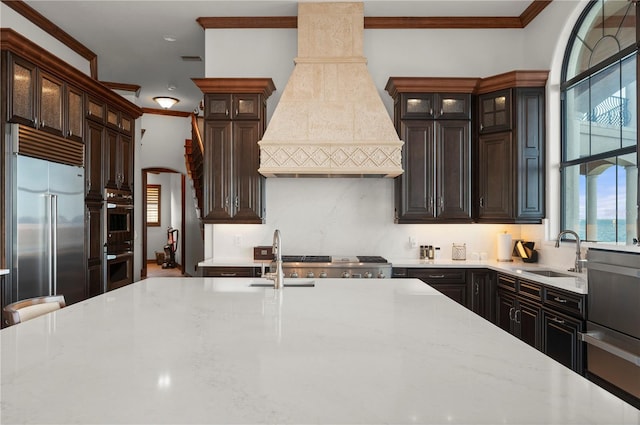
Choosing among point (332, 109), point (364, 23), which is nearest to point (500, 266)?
point (332, 109)

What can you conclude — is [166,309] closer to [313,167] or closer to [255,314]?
[255,314]

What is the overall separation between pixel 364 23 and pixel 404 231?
92.7 inches

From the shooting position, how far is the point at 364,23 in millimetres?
4910

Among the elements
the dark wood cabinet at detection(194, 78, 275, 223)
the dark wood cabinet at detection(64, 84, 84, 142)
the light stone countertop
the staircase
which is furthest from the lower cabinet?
the staircase

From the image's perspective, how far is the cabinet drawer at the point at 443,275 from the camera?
14.1 feet

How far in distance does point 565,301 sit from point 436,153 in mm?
1955

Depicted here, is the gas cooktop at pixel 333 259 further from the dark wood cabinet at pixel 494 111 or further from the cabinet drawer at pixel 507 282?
the dark wood cabinet at pixel 494 111

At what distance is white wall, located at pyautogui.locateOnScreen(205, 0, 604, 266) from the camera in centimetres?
494

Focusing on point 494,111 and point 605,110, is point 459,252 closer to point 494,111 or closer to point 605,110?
point 494,111

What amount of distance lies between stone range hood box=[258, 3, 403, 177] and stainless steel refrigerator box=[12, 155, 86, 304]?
6.53 ft

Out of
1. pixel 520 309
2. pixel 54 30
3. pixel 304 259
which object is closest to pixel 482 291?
Answer: pixel 520 309

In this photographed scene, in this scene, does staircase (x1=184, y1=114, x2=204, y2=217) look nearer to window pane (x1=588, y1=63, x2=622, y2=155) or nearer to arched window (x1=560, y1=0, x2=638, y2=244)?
arched window (x1=560, y1=0, x2=638, y2=244)

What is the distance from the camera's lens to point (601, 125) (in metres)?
3.76

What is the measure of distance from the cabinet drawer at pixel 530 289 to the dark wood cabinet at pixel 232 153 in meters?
2.53
